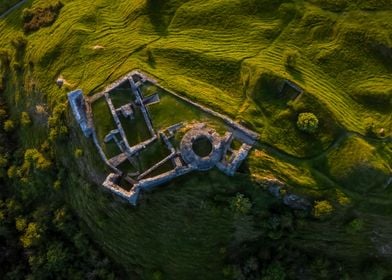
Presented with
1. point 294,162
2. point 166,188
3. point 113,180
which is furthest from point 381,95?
point 113,180

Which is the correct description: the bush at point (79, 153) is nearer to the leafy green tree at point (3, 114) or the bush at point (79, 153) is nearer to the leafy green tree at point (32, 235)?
the leafy green tree at point (32, 235)

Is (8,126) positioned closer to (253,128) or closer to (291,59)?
(253,128)

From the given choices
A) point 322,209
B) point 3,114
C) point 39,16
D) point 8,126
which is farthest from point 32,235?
point 322,209

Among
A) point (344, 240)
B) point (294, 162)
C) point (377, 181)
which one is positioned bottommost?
point (344, 240)

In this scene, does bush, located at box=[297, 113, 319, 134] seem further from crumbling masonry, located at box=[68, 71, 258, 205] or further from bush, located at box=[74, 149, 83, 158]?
bush, located at box=[74, 149, 83, 158]

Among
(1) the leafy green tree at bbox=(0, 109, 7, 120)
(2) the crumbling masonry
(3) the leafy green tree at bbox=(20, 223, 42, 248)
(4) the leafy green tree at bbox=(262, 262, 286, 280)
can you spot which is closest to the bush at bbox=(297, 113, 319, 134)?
(2) the crumbling masonry

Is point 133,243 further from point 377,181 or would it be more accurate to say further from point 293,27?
point 293,27
